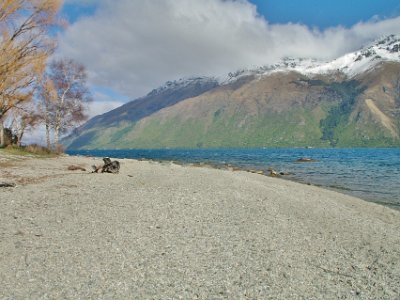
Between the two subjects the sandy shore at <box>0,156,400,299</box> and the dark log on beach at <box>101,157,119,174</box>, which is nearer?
the sandy shore at <box>0,156,400,299</box>

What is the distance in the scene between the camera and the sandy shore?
1000 cm

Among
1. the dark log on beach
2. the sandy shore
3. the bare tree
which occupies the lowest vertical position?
the sandy shore

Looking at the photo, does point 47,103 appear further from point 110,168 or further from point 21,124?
point 110,168

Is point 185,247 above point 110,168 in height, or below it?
below

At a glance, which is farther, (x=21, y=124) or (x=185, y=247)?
(x=21, y=124)

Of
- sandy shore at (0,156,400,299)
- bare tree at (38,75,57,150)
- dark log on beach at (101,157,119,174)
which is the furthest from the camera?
bare tree at (38,75,57,150)

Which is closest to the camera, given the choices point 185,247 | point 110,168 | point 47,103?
point 185,247

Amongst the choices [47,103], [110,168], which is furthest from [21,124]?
[110,168]

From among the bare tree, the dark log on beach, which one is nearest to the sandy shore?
the dark log on beach

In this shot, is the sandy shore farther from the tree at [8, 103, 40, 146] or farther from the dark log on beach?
the tree at [8, 103, 40, 146]

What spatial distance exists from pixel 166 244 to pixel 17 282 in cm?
498

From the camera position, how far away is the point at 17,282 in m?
9.89

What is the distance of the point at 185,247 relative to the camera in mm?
12914

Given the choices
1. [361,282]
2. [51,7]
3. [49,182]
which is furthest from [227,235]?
[51,7]
